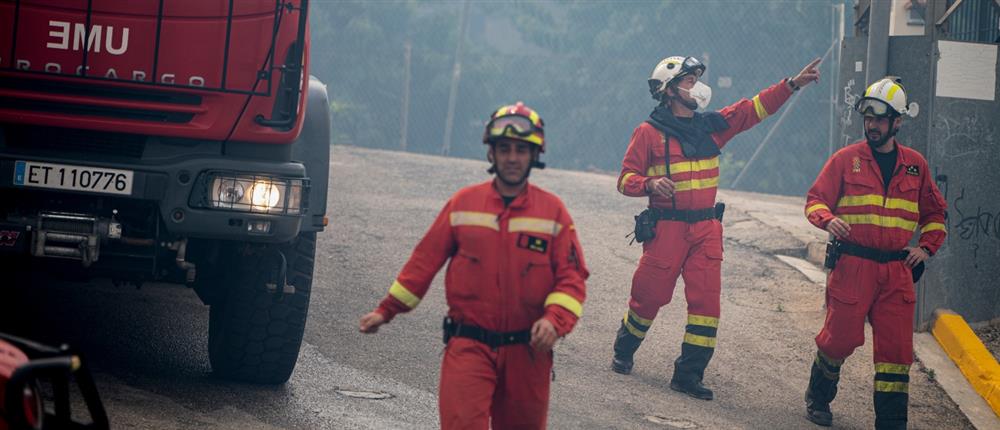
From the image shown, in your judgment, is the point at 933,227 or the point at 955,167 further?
the point at 955,167

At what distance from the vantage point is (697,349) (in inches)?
318

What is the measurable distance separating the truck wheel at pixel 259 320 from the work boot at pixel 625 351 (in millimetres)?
2348

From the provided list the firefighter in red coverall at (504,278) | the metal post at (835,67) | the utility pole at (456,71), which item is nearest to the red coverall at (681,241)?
the firefighter in red coverall at (504,278)

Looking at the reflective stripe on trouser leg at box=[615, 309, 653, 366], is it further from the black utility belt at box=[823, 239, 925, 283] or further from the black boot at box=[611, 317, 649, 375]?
the black utility belt at box=[823, 239, 925, 283]

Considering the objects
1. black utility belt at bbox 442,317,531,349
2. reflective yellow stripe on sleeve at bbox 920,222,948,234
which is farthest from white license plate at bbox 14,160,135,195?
reflective yellow stripe on sleeve at bbox 920,222,948,234

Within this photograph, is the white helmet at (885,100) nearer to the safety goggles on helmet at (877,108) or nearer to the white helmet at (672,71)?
the safety goggles on helmet at (877,108)

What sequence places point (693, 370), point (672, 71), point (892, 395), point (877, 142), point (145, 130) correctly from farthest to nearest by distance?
1. point (672, 71)
2. point (693, 370)
3. point (877, 142)
4. point (892, 395)
5. point (145, 130)

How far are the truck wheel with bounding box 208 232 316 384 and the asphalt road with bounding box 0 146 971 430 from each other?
0.42ft

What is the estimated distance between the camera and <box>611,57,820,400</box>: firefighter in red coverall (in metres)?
8.12

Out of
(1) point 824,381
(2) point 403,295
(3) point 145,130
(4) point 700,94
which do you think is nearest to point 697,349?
(1) point 824,381

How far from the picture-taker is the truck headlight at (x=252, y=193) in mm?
6094

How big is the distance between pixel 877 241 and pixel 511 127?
337 cm

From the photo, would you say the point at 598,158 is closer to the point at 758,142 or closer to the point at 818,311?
the point at 758,142

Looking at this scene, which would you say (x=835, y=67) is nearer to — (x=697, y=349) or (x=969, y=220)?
(x=969, y=220)
